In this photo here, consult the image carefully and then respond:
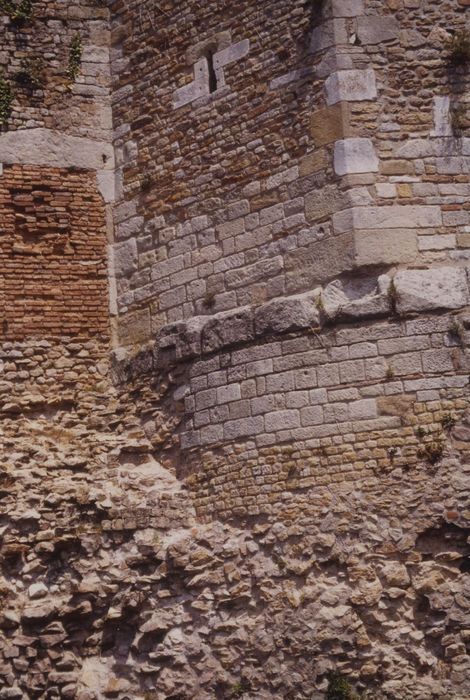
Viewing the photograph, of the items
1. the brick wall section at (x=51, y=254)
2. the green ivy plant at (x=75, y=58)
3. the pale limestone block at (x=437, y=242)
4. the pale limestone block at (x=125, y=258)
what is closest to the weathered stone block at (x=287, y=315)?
the pale limestone block at (x=437, y=242)

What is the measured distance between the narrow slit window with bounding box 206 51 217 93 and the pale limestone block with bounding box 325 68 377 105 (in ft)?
4.65

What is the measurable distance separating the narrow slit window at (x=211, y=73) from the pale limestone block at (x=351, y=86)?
4.65 feet

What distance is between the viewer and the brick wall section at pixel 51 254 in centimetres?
1174

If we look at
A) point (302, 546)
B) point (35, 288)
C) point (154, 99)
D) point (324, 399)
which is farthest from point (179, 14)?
point (302, 546)

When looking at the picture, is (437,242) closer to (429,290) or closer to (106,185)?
(429,290)

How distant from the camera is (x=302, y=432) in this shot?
1010 cm

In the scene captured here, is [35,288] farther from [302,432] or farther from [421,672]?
[421,672]

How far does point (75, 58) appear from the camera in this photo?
12.6 meters

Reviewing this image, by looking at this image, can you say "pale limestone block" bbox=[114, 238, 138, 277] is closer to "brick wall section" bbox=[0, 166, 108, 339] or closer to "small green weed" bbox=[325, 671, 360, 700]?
"brick wall section" bbox=[0, 166, 108, 339]

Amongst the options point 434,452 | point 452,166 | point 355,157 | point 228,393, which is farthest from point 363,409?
point 452,166

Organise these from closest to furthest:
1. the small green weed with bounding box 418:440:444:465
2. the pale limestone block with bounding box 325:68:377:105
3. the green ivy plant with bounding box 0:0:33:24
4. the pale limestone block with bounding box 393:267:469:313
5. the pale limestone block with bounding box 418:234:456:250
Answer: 1. the small green weed with bounding box 418:440:444:465
2. the pale limestone block with bounding box 393:267:469:313
3. the pale limestone block with bounding box 418:234:456:250
4. the pale limestone block with bounding box 325:68:377:105
5. the green ivy plant with bounding box 0:0:33:24

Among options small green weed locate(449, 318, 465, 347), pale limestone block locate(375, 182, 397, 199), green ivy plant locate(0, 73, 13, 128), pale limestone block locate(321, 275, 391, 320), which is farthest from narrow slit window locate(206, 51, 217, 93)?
small green weed locate(449, 318, 465, 347)

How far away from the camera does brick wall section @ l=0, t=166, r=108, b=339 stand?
11742 mm

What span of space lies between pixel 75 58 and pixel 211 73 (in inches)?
65.4
